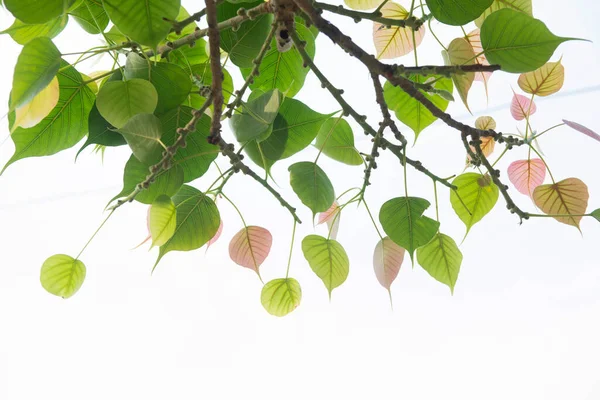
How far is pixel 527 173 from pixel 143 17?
0.29 metres

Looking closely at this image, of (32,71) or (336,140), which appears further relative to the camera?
(336,140)

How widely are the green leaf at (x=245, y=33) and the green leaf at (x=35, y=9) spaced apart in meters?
0.12

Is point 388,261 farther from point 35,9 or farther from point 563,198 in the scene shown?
point 35,9

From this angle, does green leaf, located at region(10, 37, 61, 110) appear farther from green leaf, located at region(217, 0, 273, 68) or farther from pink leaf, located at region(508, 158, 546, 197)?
pink leaf, located at region(508, 158, 546, 197)

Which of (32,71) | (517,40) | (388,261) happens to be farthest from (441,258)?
(32,71)

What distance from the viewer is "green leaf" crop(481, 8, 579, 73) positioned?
0.79 ft

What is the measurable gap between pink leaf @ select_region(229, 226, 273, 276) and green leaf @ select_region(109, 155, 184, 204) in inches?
3.2

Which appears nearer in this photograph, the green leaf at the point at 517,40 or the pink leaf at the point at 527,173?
the green leaf at the point at 517,40

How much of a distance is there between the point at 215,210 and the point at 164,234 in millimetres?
41

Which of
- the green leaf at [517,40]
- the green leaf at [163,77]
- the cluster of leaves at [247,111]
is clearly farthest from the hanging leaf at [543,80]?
the green leaf at [163,77]

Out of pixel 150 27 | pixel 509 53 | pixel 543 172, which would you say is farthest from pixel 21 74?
pixel 543 172

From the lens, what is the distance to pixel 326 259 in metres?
0.35

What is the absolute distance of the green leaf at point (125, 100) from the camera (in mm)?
245

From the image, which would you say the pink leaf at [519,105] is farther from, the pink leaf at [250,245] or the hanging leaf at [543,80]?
the pink leaf at [250,245]
